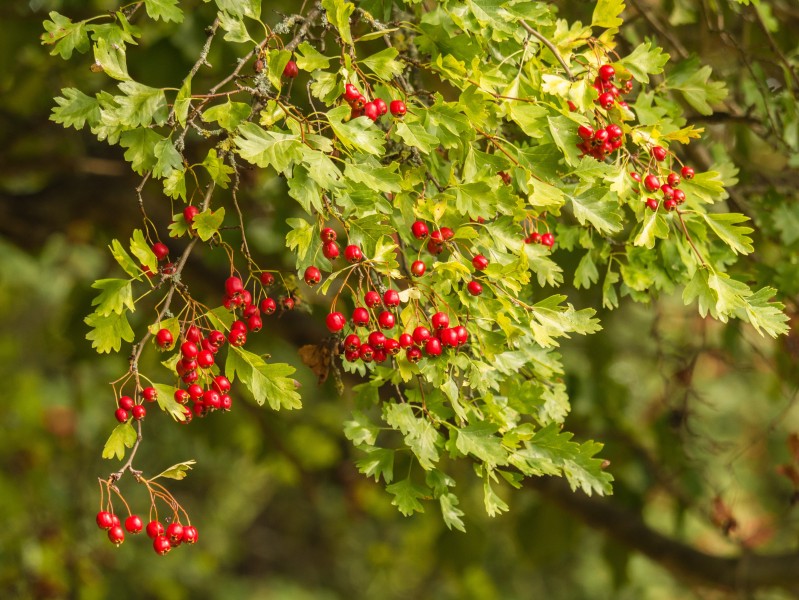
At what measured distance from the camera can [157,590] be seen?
16.4ft

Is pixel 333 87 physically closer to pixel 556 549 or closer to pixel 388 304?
pixel 388 304

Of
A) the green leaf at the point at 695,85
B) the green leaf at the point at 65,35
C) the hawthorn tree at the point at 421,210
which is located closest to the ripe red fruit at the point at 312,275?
the hawthorn tree at the point at 421,210

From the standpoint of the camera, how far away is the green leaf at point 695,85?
1558 millimetres

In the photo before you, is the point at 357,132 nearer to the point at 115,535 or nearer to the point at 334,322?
the point at 334,322

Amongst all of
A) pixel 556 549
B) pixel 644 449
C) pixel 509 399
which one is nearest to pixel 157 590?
pixel 556 549

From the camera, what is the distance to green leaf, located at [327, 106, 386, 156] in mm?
1115

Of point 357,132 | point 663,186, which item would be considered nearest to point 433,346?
point 357,132

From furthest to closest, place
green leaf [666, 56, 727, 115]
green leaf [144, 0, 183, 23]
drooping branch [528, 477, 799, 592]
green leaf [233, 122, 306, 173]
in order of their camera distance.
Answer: drooping branch [528, 477, 799, 592], green leaf [666, 56, 727, 115], green leaf [144, 0, 183, 23], green leaf [233, 122, 306, 173]

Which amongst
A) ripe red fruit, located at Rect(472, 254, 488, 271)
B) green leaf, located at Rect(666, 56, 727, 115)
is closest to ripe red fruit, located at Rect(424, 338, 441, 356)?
ripe red fruit, located at Rect(472, 254, 488, 271)

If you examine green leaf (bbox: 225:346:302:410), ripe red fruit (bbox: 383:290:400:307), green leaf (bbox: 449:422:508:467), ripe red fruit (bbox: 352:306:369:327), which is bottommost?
green leaf (bbox: 225:346:302:410)

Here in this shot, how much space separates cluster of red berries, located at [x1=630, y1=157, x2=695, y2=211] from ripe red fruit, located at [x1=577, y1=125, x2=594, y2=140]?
0.10m

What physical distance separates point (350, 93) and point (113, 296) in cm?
38

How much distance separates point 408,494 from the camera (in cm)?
128

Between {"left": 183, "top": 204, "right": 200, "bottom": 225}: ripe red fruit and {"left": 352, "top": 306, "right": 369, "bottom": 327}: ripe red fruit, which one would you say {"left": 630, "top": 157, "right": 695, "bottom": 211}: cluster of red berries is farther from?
{"left": 183, "top": 204, "right": 200, "bottom": 225}: ripe red fruit
